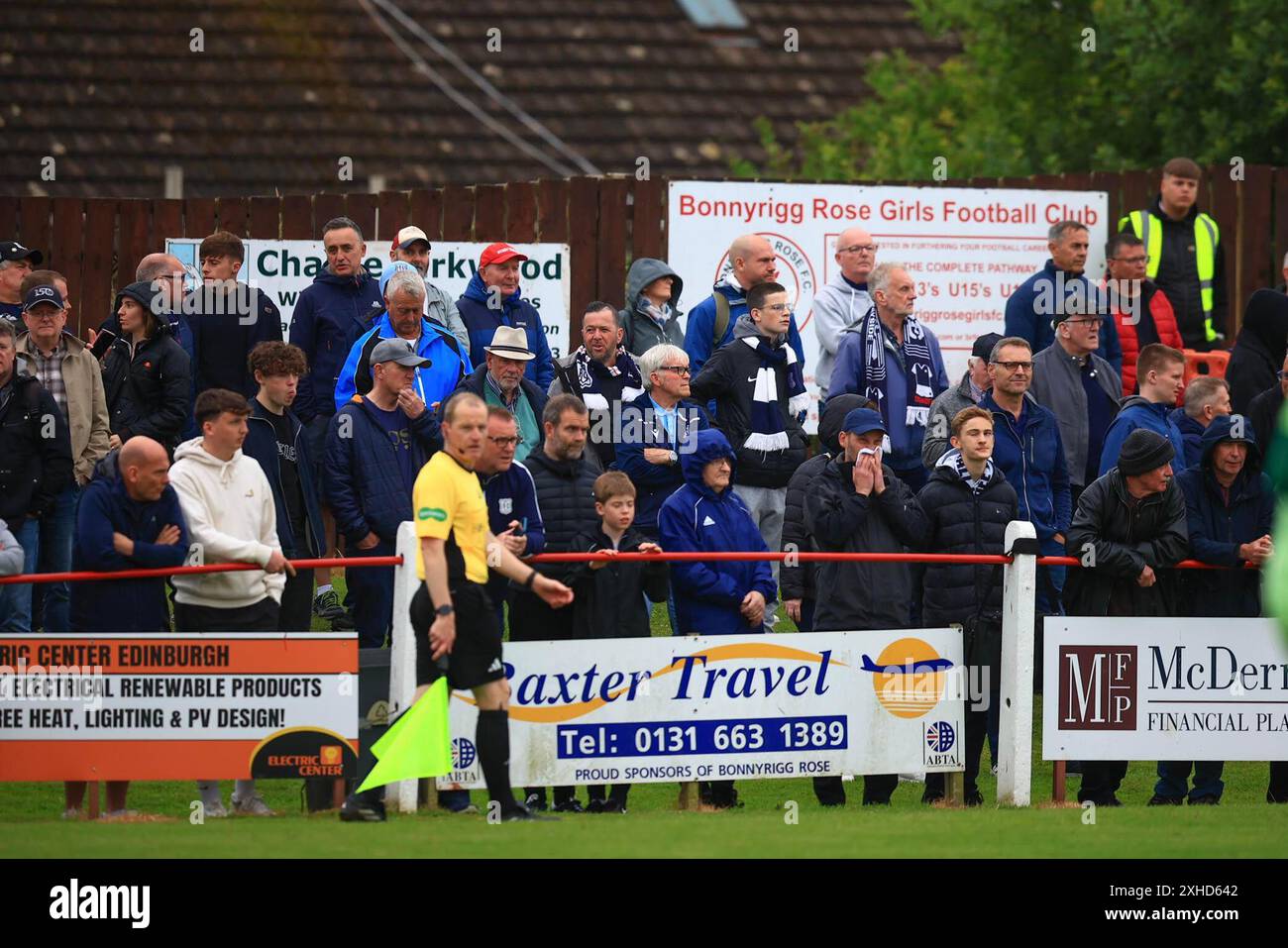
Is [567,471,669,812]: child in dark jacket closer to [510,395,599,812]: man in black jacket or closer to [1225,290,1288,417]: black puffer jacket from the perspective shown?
[510,395,599,812]: man in black jacket

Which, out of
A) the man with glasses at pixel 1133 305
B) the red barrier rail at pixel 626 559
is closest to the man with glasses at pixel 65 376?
the red barrier rail at pixel 626 559

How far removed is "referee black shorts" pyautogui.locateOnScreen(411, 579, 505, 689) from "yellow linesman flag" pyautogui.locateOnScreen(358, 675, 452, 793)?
0.38ft

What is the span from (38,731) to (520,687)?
8.09 ft

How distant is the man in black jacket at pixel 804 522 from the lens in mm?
12492

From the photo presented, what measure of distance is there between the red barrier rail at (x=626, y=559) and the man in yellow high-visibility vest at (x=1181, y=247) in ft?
17.3

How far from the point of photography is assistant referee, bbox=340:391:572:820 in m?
10.3

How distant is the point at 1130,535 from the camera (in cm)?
1234

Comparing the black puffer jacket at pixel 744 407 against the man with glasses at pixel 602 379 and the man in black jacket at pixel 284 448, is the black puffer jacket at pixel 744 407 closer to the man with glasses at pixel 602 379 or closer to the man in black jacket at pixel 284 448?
the man with glasses at pixel 602 379

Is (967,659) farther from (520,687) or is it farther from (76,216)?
(76,216)

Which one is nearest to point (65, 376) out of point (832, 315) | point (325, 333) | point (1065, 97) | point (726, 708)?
point (325, 333)

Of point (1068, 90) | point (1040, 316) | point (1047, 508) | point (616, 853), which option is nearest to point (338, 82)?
point (1068, 90)

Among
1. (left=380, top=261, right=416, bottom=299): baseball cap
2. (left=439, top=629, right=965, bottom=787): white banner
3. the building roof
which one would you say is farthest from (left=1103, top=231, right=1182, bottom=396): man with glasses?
the building roof

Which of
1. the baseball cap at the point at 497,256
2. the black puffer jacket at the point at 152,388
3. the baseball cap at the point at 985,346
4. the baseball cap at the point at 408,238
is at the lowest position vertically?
the black puffer jacket at the point at 152,388

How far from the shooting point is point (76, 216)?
1725cm
